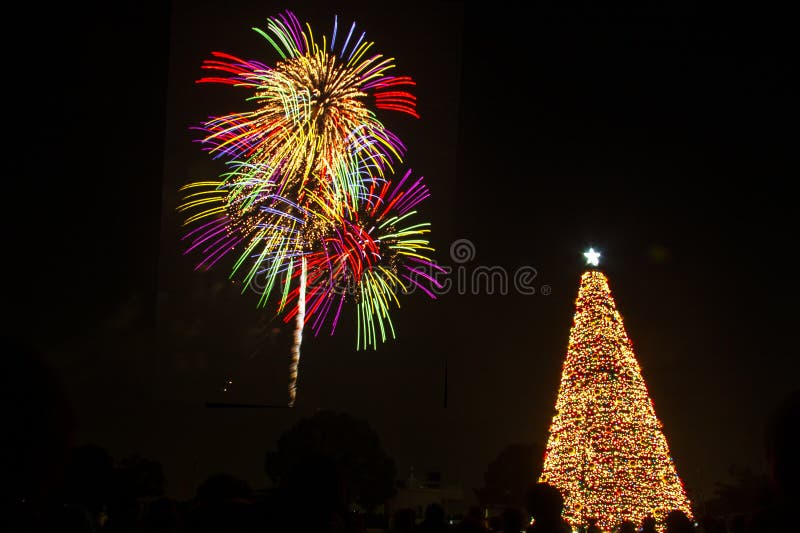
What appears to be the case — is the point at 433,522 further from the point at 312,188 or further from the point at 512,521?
the point at 312,188

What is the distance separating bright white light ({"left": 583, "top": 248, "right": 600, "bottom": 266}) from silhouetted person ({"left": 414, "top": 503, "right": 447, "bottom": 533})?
13.4 meters

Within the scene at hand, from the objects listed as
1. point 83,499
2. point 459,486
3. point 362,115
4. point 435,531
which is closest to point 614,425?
point 362,115

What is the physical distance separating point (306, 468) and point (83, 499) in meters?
1.94

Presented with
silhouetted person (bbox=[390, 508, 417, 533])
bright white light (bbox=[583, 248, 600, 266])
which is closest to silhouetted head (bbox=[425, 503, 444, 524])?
silhouetted person (bbox=[390, 508, 417, 533])

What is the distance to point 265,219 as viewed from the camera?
1435 centimetres

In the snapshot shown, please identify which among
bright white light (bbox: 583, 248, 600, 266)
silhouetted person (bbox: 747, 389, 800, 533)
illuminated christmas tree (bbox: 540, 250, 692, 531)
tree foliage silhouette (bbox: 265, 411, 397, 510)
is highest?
bright white light (bbox: 583, 248, 600, 266)

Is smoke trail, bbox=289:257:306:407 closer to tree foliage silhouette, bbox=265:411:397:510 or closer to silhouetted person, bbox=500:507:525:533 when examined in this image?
silhouetted person, bbox=500:507:525:533

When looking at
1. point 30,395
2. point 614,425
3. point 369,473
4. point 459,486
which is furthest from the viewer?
point 459,486

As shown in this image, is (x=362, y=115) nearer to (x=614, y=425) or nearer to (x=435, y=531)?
(x=614, y=425)

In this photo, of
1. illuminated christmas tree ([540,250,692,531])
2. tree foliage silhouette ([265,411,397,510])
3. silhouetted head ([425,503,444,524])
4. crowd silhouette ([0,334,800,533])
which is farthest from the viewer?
tree foliage silhouette ([265,411,397,510])

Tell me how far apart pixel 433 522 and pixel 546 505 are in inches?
56.9

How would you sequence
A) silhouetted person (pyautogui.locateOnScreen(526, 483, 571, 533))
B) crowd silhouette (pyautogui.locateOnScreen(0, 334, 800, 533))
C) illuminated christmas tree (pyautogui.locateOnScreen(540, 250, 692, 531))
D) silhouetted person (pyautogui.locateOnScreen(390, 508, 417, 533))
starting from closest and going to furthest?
crowd silhouette (pyautogui.locateOnScreen(0, 334, 800, 533)) → silhouetted person (pyautogui.locateOnScreen(526, 483, 571, 533)) → silhouetted person (pyautogui.locateOnScreen(390, 508, 417, 533)) → illuminated christmas tree (pyautogui.locateOnScreen(540, 250, 692, 531))

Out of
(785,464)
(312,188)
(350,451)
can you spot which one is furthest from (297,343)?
(350,451)

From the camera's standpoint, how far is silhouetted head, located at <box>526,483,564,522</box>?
3.95 meters
